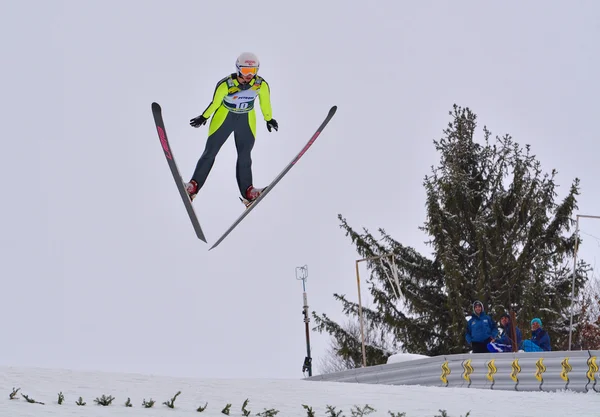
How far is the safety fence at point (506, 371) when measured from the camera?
8617mm

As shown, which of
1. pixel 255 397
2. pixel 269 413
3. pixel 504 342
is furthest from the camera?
pixel 504 342

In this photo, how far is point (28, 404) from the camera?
5.88 metres

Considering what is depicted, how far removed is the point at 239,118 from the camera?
33.9 feet

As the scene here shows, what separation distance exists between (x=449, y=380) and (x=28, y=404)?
5.61m

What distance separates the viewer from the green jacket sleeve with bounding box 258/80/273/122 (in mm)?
10176

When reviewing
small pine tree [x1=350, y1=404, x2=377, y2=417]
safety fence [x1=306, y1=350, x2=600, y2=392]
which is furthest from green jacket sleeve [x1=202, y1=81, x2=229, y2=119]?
small pine tree [x1=350, y1=404, x2=377, y2=417]

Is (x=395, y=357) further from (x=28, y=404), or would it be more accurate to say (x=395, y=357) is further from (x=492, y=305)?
(x=492, y=305)

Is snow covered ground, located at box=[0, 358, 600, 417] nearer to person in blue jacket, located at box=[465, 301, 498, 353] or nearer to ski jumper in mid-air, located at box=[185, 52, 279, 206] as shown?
person in blue jacket, located at box=[465, 301, 498, 353]

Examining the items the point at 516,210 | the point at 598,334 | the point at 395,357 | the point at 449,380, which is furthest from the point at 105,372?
the point at 598,334

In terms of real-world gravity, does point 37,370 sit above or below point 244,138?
below

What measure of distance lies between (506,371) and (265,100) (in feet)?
13.6

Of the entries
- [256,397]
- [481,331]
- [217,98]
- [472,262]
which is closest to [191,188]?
[217,98]

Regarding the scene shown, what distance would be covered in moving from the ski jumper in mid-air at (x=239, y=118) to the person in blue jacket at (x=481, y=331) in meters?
3.25

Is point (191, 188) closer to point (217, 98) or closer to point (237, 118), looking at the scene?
point (237, 118)
